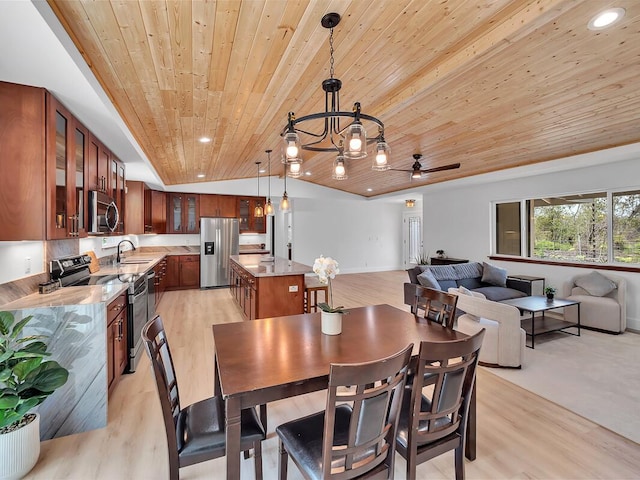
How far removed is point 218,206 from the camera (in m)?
7.81

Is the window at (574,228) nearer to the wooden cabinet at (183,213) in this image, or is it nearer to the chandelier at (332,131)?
the chandelier at (332,131)

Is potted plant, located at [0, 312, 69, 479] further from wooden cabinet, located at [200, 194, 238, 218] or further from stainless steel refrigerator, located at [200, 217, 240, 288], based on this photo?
wooden cabinet, located at [200, 194, 238, 218]

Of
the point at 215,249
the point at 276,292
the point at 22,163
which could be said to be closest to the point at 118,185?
the point at 22,163

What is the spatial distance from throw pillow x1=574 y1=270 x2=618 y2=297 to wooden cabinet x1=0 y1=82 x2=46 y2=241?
6.47 meters

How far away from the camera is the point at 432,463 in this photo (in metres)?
1.93

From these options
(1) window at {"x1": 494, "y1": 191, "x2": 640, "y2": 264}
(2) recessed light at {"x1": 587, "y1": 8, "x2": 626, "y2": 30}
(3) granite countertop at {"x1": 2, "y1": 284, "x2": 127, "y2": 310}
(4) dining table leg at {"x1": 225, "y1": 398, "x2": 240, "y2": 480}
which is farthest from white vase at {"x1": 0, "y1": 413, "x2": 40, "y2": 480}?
(1) window at {"x1": 494, "y1": 191, "x2": 640, "y2": 264}

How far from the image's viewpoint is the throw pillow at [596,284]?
4465 millimetres

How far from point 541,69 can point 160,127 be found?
12.5 feet

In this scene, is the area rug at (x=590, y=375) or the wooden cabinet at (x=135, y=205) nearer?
the area rug at (x=590, y=375)

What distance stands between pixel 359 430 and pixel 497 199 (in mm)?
6578

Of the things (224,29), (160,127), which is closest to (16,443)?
(224,29)

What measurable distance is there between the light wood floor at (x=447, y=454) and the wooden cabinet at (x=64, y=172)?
1458 mm

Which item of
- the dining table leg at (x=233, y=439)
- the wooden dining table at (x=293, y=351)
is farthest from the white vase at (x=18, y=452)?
the dining table leg at (x=233, y=439)

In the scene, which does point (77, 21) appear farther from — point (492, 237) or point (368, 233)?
point (368, 233)
